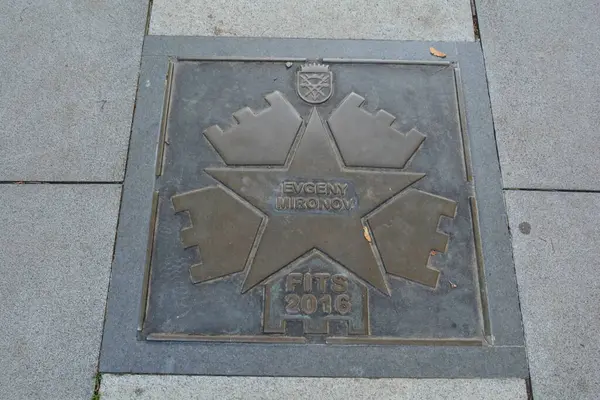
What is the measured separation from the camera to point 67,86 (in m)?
2.58

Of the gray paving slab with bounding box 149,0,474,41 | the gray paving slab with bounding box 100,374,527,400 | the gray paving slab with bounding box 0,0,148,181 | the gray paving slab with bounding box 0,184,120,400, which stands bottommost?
the gray paving slab with bounding box 100,374,527,400

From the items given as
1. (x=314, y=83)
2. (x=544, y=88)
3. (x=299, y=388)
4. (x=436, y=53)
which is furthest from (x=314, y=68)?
(x=299, y=388)

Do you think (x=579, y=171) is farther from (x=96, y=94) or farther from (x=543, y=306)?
(x=96, y=94)

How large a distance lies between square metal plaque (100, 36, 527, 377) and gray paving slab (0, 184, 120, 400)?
106 millimetres

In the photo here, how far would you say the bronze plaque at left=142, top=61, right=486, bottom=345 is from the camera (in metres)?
2.18

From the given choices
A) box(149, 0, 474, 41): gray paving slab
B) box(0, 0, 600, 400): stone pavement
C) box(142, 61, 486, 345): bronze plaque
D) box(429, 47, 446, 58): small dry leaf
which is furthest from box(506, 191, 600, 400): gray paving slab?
box(149, 0, 474, 41): gray paving slab

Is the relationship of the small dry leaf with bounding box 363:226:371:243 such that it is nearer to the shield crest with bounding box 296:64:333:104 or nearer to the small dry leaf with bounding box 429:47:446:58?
the shield crest with bounding box 296:64:333:104

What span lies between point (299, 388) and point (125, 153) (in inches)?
57.0

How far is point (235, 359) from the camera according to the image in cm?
213

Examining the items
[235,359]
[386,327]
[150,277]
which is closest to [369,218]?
[386,327]

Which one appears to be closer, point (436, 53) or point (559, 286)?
point (559, 286)

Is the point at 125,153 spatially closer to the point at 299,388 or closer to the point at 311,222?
the point at 311,222

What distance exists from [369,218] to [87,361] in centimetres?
145

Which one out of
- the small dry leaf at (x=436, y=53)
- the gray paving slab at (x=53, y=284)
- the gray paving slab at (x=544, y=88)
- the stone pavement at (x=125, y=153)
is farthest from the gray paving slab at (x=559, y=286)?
the gray paving slab at (x=53, y=284)
